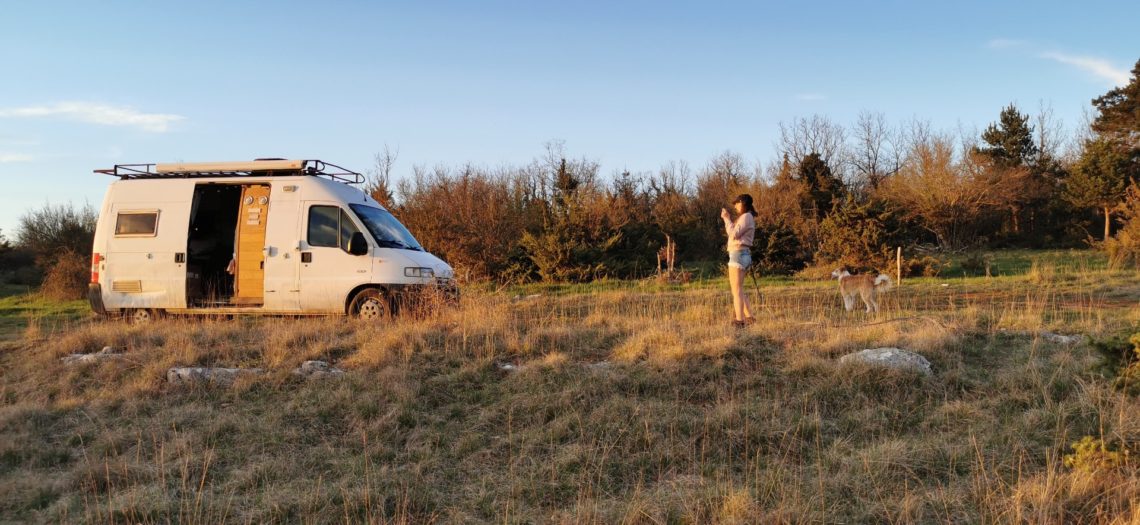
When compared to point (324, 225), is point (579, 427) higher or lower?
lower

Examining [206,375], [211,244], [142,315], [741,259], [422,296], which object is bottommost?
[206,375]

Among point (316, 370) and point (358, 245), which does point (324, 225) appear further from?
point (316, 370)

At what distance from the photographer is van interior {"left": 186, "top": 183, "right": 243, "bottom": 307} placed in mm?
9812

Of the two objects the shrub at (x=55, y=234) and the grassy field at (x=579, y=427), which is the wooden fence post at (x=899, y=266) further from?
the shrub at (x=55, y=234)

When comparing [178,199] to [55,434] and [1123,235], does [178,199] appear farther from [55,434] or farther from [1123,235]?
[1123,235]

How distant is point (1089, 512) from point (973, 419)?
1.43 m

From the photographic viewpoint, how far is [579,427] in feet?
15.2

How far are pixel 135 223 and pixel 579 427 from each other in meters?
8.73

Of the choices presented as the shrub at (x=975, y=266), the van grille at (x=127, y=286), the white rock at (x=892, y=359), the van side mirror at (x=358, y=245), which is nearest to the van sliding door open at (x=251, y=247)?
the van grille at (x=127, y=286)

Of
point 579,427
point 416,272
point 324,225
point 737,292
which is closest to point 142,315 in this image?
point 324,225

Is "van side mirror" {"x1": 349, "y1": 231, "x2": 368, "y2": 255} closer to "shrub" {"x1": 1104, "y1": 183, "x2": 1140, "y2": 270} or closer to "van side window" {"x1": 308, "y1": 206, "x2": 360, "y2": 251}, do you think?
"van side window" {"x1": 308, "y1": 206, "x2": 360, "y2": 251}

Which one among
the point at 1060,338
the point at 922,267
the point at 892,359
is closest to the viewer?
the point at 892,359

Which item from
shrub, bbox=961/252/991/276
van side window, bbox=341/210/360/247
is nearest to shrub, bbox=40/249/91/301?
van side window, bbox=341/210/360/247

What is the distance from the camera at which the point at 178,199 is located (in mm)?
9727
